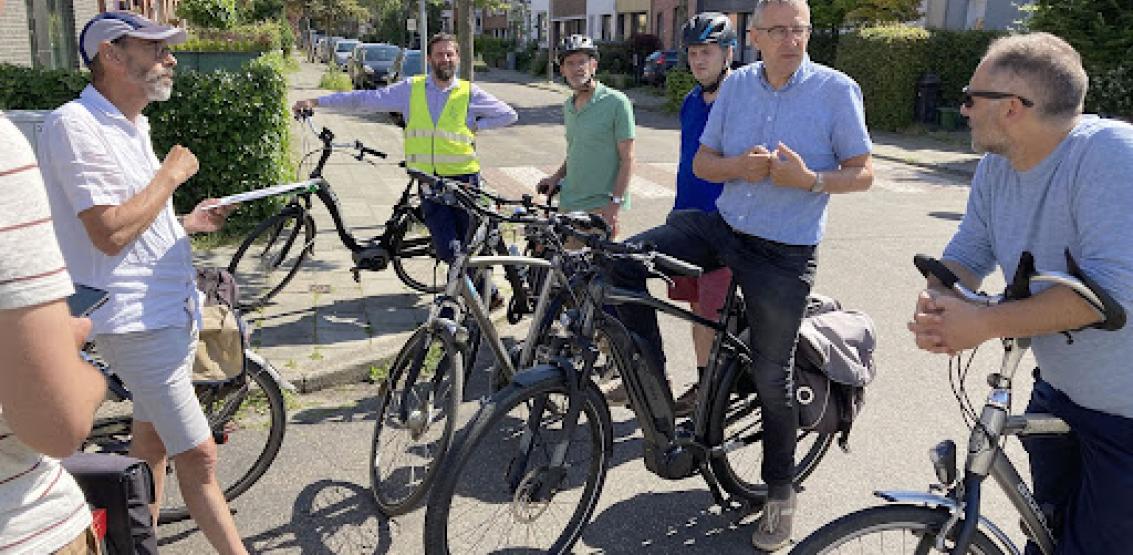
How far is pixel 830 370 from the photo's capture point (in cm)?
357

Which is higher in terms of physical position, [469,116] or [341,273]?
[469,116]

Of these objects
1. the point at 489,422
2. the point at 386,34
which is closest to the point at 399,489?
the point at 489,422

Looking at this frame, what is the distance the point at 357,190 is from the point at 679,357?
21.5 ft

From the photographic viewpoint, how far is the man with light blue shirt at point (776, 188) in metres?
3.33

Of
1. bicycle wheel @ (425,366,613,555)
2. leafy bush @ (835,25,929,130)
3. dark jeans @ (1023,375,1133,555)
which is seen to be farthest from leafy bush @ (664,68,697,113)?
dark jeans @ (1023,375,1133,555)

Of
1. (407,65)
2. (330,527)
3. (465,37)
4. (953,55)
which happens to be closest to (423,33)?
(407,65)

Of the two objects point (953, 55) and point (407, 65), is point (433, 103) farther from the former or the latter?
point (407, 65)

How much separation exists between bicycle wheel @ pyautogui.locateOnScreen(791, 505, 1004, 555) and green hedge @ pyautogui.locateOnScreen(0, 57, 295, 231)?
279 inches

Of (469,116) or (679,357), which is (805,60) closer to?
(679,357)

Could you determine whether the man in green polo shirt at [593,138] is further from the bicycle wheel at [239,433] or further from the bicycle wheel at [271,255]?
the bicycle wheel at [239,433]

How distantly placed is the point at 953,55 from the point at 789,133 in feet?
65.7

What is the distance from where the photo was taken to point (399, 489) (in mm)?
3729

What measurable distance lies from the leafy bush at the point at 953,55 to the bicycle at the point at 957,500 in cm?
2070

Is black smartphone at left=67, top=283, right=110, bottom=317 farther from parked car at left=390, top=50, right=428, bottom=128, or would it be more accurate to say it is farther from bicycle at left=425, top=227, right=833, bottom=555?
parked car at left=390, top=50, right=428, bottom=128
